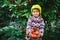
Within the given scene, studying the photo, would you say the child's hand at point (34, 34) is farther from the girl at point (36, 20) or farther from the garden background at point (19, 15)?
the garden background at point (19, 15)

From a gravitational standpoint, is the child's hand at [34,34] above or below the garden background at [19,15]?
below

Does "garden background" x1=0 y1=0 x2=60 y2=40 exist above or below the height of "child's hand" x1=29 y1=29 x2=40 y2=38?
above

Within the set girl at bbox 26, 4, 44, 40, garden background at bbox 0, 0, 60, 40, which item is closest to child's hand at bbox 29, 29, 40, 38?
girl at bbox 26, 4, 44, 40

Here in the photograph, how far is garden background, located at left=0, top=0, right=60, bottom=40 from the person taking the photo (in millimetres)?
7312

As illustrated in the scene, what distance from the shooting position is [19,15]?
731cm

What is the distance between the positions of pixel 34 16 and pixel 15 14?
1.05 metres

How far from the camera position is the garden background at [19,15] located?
24.0ft

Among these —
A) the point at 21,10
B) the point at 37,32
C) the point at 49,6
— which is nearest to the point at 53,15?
the point at 49,6

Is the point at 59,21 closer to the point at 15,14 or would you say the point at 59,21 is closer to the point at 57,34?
the point at 57,34

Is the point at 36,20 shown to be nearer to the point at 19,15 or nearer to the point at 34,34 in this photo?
the point at 34,34

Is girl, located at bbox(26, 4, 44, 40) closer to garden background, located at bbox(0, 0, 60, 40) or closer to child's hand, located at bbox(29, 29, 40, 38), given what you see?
child's hand, located at bbox(29, 29, 40, 38)

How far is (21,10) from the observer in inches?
288

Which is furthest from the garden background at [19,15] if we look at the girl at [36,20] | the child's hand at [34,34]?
the child's hand at [34,34]

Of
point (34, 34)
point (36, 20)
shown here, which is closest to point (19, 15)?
point (36, 20)
